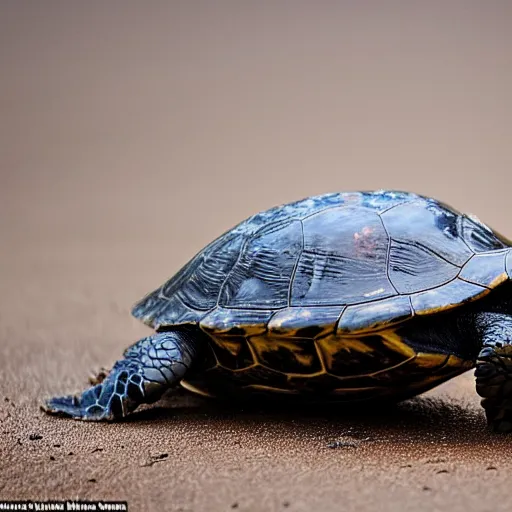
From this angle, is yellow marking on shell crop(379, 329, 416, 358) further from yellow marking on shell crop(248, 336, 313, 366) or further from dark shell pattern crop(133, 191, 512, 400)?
yellow marking on shell crop(248, 336, 313, 366)

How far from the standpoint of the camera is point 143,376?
2621 millimetres

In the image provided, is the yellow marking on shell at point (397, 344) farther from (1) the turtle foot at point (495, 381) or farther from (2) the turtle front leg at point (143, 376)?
(2) the turtle front leg at point (143, 376)

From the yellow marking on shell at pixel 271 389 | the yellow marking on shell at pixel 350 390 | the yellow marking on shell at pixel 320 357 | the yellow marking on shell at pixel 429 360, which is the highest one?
the yellow marking on shell at pixel 320 357

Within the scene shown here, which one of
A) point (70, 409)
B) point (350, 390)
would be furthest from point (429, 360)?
point (70, 409)

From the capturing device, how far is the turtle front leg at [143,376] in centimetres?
261

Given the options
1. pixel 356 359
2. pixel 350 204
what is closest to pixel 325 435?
pixel 356 359

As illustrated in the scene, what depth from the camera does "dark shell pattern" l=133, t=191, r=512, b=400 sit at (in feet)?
7.68

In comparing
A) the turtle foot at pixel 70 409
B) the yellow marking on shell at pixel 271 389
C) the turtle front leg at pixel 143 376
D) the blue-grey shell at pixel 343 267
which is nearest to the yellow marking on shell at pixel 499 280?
the blue-grey shell at pixel 343 267

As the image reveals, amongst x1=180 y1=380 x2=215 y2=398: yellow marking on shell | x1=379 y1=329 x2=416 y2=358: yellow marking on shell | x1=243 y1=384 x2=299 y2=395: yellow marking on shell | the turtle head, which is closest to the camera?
the turtle head

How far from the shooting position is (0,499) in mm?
1851

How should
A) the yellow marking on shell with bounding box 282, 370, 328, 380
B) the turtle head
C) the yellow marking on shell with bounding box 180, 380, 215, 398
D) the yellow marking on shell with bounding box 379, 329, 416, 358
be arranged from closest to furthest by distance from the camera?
1. the turtle head
2. the yellow marking on shell with bounding box 379, 329, 416, 358
3. the yellow marking on shell with bounding box 282, 370, 328, 380
4. the yellow marking on shell with bounding box 180, 380, 215, 398

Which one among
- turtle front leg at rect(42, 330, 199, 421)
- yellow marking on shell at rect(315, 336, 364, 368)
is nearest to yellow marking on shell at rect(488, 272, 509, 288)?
yellow marking on shell at rect(315, 336, 364, 368)

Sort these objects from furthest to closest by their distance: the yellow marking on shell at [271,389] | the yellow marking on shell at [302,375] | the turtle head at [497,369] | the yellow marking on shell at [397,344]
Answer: the yellow marking on shell at [271,389] → the yellow marking on shell at [302,375] → the yellow marking on shell at [397,344] → the turtle head at [497,369]

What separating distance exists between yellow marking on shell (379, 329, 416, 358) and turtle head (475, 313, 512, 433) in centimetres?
22
